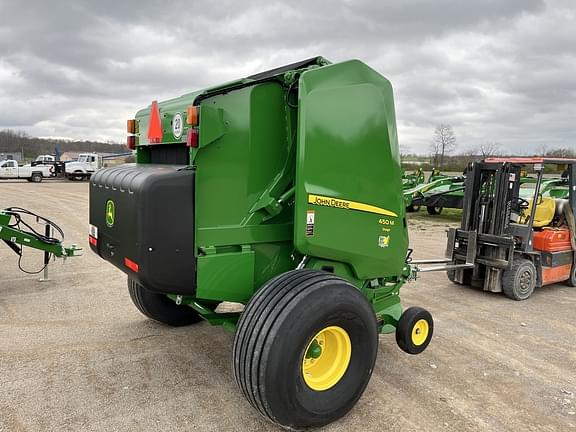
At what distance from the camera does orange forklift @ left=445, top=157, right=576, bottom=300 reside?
6277 mm

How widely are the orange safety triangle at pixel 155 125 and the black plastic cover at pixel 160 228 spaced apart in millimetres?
450

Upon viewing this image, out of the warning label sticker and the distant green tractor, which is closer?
the distant green tractor

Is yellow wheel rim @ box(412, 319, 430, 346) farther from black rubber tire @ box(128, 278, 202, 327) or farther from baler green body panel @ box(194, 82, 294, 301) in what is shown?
black rubber tire @ box(128, 278, 202, 327)

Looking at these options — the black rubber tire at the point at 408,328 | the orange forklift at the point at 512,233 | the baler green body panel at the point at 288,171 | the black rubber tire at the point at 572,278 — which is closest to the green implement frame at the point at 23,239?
the baler green body panel at the point at 288,171

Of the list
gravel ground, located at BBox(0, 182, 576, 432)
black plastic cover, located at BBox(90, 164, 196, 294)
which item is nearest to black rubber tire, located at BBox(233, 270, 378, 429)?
gravel ground, located at BBox(0, 182, 576, 432)

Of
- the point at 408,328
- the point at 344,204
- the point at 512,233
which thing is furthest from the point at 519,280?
the point at 344,204

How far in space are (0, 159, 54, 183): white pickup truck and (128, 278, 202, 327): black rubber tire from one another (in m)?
28.5

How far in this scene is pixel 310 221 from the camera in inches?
122

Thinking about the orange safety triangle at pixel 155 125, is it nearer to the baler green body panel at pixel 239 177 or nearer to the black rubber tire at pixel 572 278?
the baler green body panel at pixel 239 177

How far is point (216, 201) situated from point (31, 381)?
2.00 m

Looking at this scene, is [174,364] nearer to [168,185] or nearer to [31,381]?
[31,381]

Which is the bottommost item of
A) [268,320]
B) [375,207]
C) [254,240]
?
[268,320]

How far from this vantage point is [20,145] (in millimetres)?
72938

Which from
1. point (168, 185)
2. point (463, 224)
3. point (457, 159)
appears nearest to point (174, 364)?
point (168, 185)
